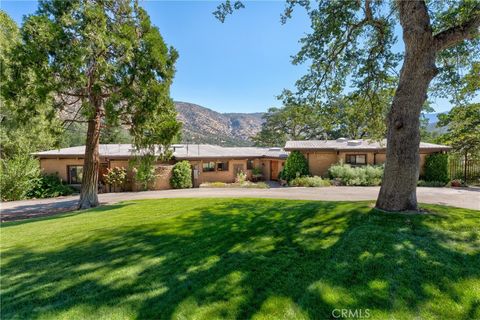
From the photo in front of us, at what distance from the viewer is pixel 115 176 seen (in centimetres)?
1881

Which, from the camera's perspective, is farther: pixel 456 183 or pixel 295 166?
pixel 295 166

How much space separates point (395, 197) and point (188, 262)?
5255 mm

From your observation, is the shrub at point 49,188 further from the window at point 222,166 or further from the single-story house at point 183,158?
the window at point 222,166

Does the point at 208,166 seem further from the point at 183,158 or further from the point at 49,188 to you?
the point at 49,188

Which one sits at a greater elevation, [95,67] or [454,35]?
[95,67]

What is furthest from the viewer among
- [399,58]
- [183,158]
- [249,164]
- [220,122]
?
[220,122]

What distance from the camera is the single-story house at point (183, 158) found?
19.5m

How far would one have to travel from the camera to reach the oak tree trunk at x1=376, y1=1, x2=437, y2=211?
575 centimetres

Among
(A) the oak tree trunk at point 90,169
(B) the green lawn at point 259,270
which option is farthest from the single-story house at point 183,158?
(B) the green lawn at point 259,270

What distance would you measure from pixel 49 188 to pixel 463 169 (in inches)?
1244

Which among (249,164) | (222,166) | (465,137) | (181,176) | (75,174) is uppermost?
(465,137)

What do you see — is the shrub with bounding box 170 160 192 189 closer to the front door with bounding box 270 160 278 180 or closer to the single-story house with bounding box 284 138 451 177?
the single-story house with bounding box 284 138 451 177

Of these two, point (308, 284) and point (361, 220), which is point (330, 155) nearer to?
point (361, 220)

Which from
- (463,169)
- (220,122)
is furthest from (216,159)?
(220,122)
